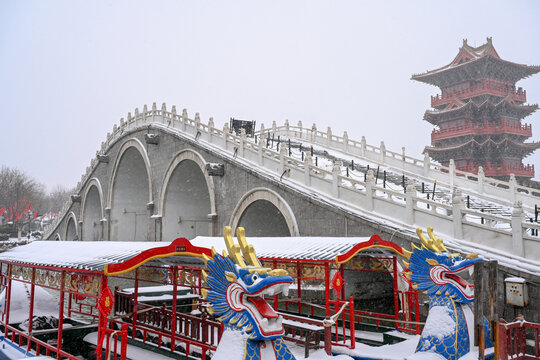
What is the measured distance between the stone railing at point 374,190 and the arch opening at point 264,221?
310cm

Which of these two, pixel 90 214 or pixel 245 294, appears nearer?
pixel 245 294

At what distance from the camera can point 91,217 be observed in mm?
45375

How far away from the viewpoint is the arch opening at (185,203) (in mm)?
27984

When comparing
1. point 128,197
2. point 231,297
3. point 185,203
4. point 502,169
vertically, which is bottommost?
point 231,297

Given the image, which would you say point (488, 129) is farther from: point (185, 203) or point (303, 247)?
point (303, 247)

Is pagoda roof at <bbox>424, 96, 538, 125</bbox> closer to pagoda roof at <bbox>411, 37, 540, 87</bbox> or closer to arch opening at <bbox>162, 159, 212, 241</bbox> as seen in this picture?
pagoda roof at <bbox>411, 37, 540, 87</bbox>

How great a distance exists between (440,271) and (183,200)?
2319 cm

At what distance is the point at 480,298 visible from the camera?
576cm

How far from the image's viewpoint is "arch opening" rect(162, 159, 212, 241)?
27984 millimetres

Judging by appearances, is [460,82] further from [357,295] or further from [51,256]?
[51,256]

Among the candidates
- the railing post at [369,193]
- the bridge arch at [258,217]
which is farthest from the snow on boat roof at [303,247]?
the bridge arch at [258,217]

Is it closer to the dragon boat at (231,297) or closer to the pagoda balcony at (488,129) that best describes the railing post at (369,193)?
the dragon boat at (231,297)

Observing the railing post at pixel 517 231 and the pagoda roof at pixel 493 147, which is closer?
the railing post at pixel 517 231

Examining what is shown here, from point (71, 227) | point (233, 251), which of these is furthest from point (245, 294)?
point (71, 227)
